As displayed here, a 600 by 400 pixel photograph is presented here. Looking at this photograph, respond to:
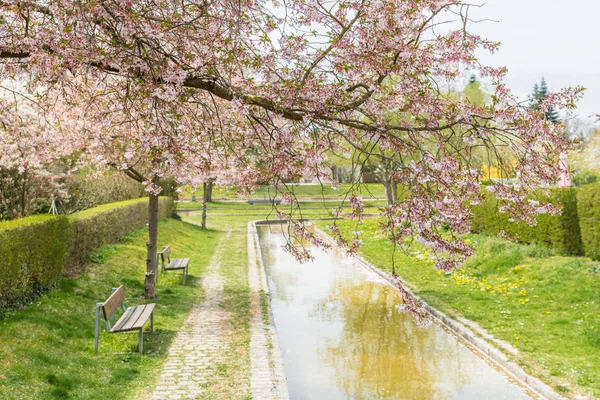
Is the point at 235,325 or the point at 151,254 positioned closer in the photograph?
the point at 235,325

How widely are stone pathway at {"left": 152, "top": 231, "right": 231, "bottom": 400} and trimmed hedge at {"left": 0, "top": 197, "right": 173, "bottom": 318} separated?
8.35 feet

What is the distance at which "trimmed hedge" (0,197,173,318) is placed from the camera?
8523 mm

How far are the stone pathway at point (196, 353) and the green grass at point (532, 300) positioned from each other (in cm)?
297

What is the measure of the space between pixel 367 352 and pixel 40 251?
5777mm

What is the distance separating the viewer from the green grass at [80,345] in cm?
675

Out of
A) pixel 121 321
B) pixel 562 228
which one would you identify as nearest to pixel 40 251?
pixel 121 321

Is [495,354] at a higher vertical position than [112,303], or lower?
lower

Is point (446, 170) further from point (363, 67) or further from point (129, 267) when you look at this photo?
point (129, 267)

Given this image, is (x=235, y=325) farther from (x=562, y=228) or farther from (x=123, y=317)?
(x=562, y=228)

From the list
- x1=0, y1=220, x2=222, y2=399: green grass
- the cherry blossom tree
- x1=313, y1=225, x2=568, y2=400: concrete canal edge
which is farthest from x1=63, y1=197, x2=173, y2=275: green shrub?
x1=313, y1=225, x2=568, y2=400: concrete canal edge

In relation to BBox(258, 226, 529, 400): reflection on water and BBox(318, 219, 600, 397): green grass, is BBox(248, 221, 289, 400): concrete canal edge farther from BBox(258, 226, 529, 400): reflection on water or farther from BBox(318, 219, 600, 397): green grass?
BBox(318, 219, 600, 397): green grass

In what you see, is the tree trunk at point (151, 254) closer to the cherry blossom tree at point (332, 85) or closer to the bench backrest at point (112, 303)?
the bench backrest at point (112, 303)

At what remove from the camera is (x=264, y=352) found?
8.52 meters

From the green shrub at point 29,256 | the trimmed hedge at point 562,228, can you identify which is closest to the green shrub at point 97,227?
the green shrub at point 29,256
